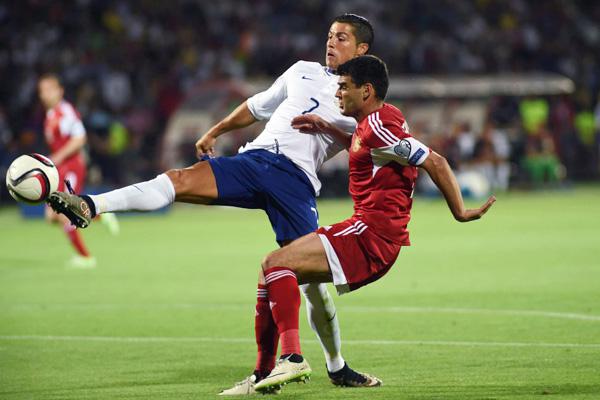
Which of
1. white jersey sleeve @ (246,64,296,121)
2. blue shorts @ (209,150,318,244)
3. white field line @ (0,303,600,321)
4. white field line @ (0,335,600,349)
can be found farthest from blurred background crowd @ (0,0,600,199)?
blue shorts @ (209,150,318,244)

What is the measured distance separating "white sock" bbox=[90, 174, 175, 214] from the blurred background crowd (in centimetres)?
2074

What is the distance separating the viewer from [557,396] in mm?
7254

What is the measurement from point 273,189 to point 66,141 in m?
9.93

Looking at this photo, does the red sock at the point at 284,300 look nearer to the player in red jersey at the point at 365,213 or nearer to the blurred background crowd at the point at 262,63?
the player in red jersey at the point at 365,213

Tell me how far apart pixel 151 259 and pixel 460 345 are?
28.2 feet

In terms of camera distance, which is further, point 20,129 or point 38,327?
point 20,129

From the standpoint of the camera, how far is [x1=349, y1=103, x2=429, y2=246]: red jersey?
739 cm

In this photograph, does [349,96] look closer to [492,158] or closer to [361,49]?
[361,49]

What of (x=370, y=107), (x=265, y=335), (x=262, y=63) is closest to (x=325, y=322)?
(x=265, y=335)

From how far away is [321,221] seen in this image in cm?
2264

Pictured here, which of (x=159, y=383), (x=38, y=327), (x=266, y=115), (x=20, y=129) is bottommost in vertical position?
(x=159, y=383)

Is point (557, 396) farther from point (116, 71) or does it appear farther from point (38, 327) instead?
point (116, 71)

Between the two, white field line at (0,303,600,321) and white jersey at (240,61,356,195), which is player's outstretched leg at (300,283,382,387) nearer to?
white jersey at (240,61,356,195)

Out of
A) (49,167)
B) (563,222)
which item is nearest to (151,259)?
(563,222)
